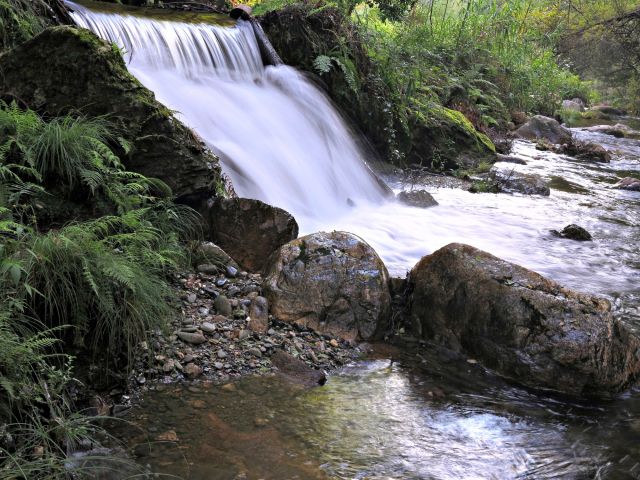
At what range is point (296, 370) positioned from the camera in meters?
4.04

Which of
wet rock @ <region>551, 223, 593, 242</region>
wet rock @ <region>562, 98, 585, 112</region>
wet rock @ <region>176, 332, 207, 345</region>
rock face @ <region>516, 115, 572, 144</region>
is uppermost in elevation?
wet rock @ <region>562, 98, 585, 112</region>

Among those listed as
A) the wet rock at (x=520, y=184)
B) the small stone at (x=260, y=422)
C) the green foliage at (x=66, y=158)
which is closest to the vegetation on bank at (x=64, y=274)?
the green foliage at (x=66, y=158)

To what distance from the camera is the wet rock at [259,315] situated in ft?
14.5

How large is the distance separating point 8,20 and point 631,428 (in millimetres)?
6289

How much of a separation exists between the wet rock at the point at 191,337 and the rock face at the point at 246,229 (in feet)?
4.41

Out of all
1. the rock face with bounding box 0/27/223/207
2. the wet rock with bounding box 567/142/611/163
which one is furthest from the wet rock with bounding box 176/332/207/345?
the wet rock with bounding box 567/142/611/163

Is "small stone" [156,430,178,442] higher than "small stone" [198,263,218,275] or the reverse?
the reverse

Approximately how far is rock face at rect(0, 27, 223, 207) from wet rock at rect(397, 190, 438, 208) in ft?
13.9

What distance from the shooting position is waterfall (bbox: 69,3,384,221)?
7406 mm

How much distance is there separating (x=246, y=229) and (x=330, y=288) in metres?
1.11

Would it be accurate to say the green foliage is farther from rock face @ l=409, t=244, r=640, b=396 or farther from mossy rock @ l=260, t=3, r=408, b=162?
mossy rock @ l=260, t=3, r=408, b=162

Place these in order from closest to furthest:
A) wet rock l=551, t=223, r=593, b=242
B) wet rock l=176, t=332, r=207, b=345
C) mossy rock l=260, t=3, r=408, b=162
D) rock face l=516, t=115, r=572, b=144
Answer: wet rock l=176, t=332, r=207, b=345, wet rock l=551, t=223, r=593, b=242, mossy rock l=260, t=3, r=408, b=162, rock face l=516, t=115, r=572, b=144

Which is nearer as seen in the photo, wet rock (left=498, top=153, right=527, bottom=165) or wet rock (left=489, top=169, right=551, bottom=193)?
wet rock (left=489, top=169, right=551, bottom=193)

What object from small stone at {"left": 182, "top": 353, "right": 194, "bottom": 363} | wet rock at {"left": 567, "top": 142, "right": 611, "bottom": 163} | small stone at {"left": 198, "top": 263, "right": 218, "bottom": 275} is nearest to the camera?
small stone at {"left": 182, "top": 353, "right": 194, "bottom": 363}
